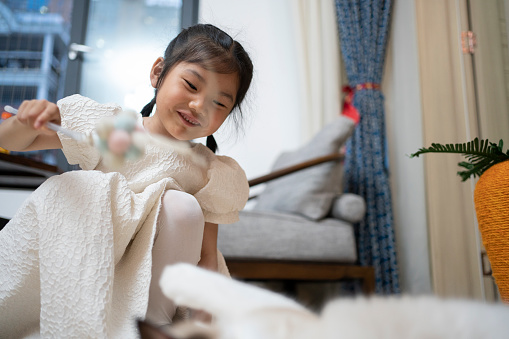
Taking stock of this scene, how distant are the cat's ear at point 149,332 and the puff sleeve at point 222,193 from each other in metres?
0.54

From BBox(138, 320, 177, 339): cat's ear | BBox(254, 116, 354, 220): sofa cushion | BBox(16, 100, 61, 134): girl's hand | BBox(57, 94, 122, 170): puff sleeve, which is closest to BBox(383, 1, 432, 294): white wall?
BBox(254, 116, 354, 220): sofa cushion

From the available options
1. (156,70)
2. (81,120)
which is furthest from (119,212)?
(156,70)

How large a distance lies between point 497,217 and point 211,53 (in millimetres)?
578

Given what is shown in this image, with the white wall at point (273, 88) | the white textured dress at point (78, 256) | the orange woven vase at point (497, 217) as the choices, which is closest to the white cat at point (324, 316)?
the white textured dress at point (78, 256)

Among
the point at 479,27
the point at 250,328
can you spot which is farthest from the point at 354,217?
the point at 250,328

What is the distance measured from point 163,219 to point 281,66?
201 cm

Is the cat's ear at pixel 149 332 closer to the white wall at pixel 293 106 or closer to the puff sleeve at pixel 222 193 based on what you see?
Answer: the puff sleeve at pixel 222 193

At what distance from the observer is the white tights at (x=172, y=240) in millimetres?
633

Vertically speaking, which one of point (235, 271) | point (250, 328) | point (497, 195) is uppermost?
point (497, 195)

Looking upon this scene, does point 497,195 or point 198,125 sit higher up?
point 198,125

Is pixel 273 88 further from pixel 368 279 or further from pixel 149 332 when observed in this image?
pixel 149 332

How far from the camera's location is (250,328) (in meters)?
0.24

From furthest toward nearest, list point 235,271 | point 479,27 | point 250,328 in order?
point 235,271 → point 479,27 → point 250,328

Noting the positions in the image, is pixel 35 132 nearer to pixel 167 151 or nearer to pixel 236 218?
pixel 167 151
